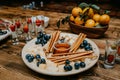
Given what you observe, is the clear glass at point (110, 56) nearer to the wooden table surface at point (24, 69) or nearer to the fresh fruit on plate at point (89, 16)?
the wooden table surface at point (24, 69)

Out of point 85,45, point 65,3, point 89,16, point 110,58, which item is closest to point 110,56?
point 110,58

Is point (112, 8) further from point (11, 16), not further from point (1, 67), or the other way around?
point (1, 67)

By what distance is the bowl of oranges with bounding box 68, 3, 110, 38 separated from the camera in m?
1.31

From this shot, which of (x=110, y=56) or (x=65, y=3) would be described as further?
(x=65, y=3)

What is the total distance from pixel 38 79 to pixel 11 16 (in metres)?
1.14

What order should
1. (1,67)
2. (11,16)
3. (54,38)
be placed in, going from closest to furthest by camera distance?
(1,67), (54,38), (11,16)

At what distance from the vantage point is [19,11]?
2098 mm

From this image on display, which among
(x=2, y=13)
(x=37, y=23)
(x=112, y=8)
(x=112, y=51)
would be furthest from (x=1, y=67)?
(x=112, y=8)

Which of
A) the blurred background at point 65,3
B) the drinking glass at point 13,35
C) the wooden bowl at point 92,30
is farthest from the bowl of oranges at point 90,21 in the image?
the blurred background at point 65,3

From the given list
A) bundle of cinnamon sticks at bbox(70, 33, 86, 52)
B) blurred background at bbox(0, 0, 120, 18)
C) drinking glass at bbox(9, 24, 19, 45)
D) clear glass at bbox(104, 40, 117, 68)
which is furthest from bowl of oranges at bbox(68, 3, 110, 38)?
blurred background at bbox(0, 0, 120, 18)

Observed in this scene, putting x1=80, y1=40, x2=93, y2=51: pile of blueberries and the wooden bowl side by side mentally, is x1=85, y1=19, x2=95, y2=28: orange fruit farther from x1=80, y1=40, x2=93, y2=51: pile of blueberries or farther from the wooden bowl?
x1=80, y1=40, x2=93, y2=51: pile of blueberries

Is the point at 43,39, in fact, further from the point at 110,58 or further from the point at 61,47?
the point at 110,58

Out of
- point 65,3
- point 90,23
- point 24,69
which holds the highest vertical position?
point 65,3

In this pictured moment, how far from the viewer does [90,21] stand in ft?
4.37
